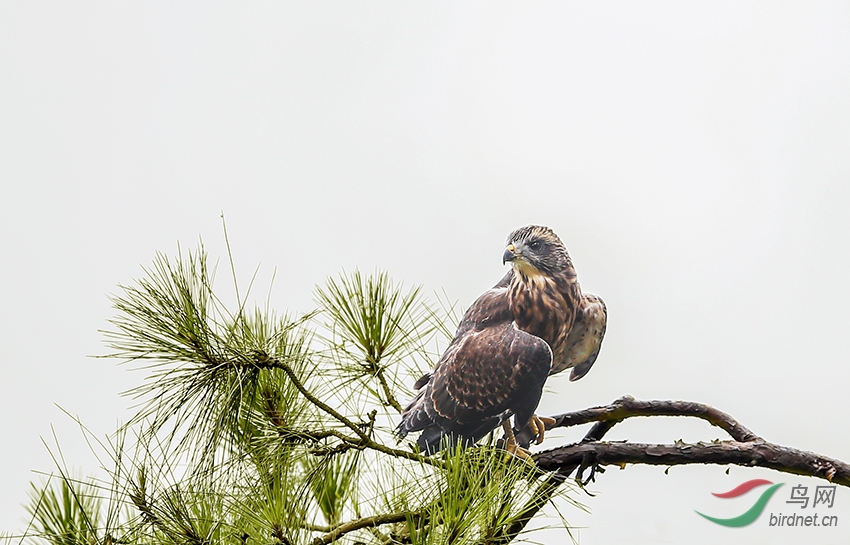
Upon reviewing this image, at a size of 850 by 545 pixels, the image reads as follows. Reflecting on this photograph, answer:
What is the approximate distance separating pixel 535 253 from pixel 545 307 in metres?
0.09

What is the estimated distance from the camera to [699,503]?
143cm

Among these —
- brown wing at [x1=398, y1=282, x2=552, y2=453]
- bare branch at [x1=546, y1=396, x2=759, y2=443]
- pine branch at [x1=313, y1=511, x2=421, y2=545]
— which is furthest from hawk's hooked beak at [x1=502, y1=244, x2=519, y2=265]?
pine branch at [x1=313, y1=511, x2=421, y2=545]

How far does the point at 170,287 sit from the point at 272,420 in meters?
0.27

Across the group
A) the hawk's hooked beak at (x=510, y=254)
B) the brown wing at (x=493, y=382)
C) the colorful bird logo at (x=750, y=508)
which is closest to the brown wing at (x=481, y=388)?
the brown wing at (x=493, y=382)

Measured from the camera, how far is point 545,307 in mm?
1179

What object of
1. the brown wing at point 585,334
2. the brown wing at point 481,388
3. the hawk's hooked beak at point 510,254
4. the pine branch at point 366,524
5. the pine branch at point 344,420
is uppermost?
the hawk's hooked beak at point 510,254

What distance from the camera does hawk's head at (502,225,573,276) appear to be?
3.92 feet

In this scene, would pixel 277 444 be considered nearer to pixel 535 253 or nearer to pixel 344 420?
pixel 344 420

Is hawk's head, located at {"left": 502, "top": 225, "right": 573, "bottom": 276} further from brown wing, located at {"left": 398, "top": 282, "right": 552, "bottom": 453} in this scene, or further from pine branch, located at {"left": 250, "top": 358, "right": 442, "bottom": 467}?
pine branch, located at {"left": 250, "top": 358, "right": 442, "bottom": 467}

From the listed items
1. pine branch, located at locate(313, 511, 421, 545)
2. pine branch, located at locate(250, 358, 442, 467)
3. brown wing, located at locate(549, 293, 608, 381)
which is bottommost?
pine branch, located at locate(313, 511, 421, 545)

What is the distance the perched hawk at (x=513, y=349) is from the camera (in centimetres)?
113

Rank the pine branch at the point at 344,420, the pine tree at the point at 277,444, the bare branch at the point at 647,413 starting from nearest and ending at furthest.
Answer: the pine tree at the point at 277,444
the pine branch at the point at 344,420
the bare branch at the point at 647,413

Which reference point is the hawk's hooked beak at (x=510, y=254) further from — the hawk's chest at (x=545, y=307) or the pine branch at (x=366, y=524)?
the pine branch at (x=366, y=524)

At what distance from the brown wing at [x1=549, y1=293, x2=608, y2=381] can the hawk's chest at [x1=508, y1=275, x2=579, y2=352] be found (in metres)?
0.02
